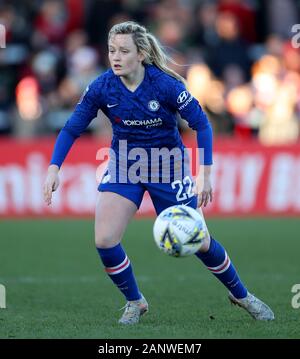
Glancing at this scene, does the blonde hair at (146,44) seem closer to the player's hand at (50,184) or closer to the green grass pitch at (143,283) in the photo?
the player's hand at (50,184)

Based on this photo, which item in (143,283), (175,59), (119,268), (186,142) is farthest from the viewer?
(175,59)

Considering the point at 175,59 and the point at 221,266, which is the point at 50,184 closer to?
the point at 221,266

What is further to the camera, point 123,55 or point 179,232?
point 123,55

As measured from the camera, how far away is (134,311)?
714cm

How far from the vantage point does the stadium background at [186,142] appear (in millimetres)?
8625

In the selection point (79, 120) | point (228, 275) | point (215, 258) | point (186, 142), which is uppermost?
point (79, 120)

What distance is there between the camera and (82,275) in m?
9.71

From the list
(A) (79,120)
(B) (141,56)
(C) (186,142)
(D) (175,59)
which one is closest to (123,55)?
(B) (141,56)

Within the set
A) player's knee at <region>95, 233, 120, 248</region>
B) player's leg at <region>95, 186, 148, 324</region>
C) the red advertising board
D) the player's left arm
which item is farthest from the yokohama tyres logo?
the red advertising board

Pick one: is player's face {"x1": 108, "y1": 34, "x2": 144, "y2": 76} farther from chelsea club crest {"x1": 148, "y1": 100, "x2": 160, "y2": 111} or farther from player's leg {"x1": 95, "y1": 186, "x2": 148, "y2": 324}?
player's leg {"x1": 95, "y1": 186, "x2": 148, "y2": 324}

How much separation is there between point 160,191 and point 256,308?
1.11 metres

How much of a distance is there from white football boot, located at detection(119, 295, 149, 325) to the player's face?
1.67 meters
